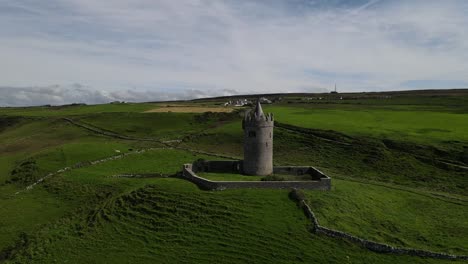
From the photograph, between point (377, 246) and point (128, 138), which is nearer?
point (377, 246)

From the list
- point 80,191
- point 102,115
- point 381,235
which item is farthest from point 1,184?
point 102,115

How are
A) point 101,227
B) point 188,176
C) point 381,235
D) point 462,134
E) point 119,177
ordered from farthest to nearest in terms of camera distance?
point 462,134
point 119,177
point 188,176
point 101,227
point 381,235

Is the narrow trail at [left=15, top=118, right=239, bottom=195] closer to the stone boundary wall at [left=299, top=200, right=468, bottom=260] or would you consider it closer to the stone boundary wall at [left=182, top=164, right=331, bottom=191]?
the stone boundary wall at [left=182, top=164, right=331, bottom=191]

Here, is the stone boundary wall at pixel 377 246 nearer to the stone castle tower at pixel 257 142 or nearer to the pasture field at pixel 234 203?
the pasture field at pixel 234 203

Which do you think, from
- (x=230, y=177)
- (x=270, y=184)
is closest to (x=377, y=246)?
(x=270, y=184)

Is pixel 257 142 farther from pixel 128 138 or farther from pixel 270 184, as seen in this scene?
pixel 128 138

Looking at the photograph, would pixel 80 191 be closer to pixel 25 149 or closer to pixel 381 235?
pixel 381 235
